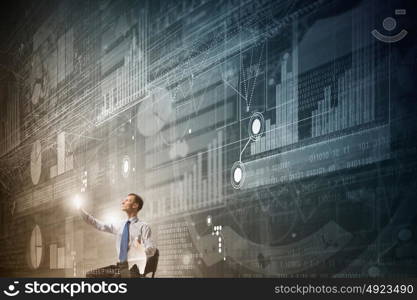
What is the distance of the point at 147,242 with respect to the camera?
456cm

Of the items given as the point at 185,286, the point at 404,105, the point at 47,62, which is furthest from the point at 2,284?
the point at 404,105

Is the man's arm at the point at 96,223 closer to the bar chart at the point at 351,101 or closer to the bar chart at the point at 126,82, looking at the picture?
the bar chart at the point at 126,82

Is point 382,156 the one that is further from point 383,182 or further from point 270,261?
point 270,261

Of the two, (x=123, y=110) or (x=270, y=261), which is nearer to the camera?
(x=270, y=261)

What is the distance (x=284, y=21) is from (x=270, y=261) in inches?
48.7

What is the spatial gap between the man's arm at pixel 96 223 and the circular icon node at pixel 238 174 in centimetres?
119

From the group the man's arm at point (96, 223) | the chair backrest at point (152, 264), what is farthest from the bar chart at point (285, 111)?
the man's arm at point (96, 223)

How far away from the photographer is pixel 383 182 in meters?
3.21

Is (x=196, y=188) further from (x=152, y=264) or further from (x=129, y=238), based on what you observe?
(x=129, y=238)

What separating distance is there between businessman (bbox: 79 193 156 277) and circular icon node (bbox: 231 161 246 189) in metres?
0.86

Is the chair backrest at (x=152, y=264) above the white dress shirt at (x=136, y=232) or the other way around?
the other way around

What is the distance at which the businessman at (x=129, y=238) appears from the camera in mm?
4559

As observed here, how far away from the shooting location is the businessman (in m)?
4.56

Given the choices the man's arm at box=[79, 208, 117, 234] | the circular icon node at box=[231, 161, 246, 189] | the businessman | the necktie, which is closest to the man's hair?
the businessman
